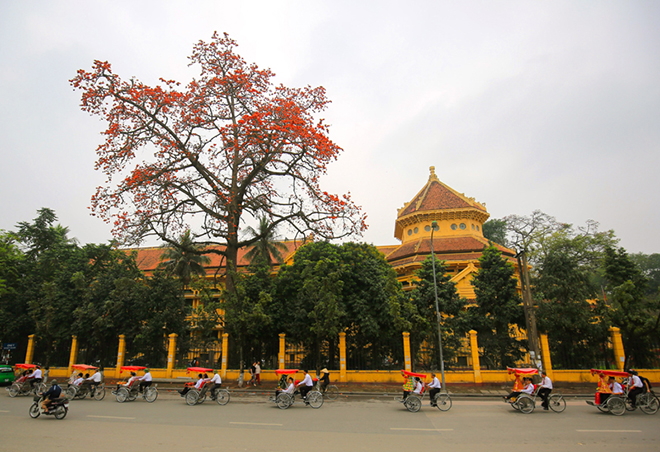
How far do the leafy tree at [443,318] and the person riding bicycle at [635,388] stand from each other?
7.96 metres

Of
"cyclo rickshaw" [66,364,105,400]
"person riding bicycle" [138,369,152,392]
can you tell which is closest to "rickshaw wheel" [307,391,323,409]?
"person riding bicycle" [138,369,152,392]

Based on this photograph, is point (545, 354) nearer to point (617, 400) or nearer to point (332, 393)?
point (617, 400)

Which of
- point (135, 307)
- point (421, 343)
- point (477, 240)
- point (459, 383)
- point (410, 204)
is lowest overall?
point (459, 383)

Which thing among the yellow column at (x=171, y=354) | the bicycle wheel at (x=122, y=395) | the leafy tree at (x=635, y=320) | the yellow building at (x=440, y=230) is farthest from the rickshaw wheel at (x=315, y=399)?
the yellow building at (x=440, y=230)

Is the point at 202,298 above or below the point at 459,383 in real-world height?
above

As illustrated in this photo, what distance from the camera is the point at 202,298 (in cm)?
1770

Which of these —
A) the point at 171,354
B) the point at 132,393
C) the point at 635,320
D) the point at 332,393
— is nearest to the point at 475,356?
the point at 332,393

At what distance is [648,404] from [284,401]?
33.9ft

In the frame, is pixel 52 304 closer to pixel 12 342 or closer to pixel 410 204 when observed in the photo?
pixel 12 342

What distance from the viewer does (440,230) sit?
33.8 meters

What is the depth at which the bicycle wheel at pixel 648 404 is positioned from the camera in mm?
10461

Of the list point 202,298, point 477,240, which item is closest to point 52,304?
point 202,298

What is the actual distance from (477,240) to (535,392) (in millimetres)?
22035

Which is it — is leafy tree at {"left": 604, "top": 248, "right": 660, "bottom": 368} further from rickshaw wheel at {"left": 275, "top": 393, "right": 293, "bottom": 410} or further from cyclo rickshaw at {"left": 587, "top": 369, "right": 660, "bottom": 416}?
rickshaw wheel at {"left": 275, "top": 393, "right": 293, "bottom": 410}
